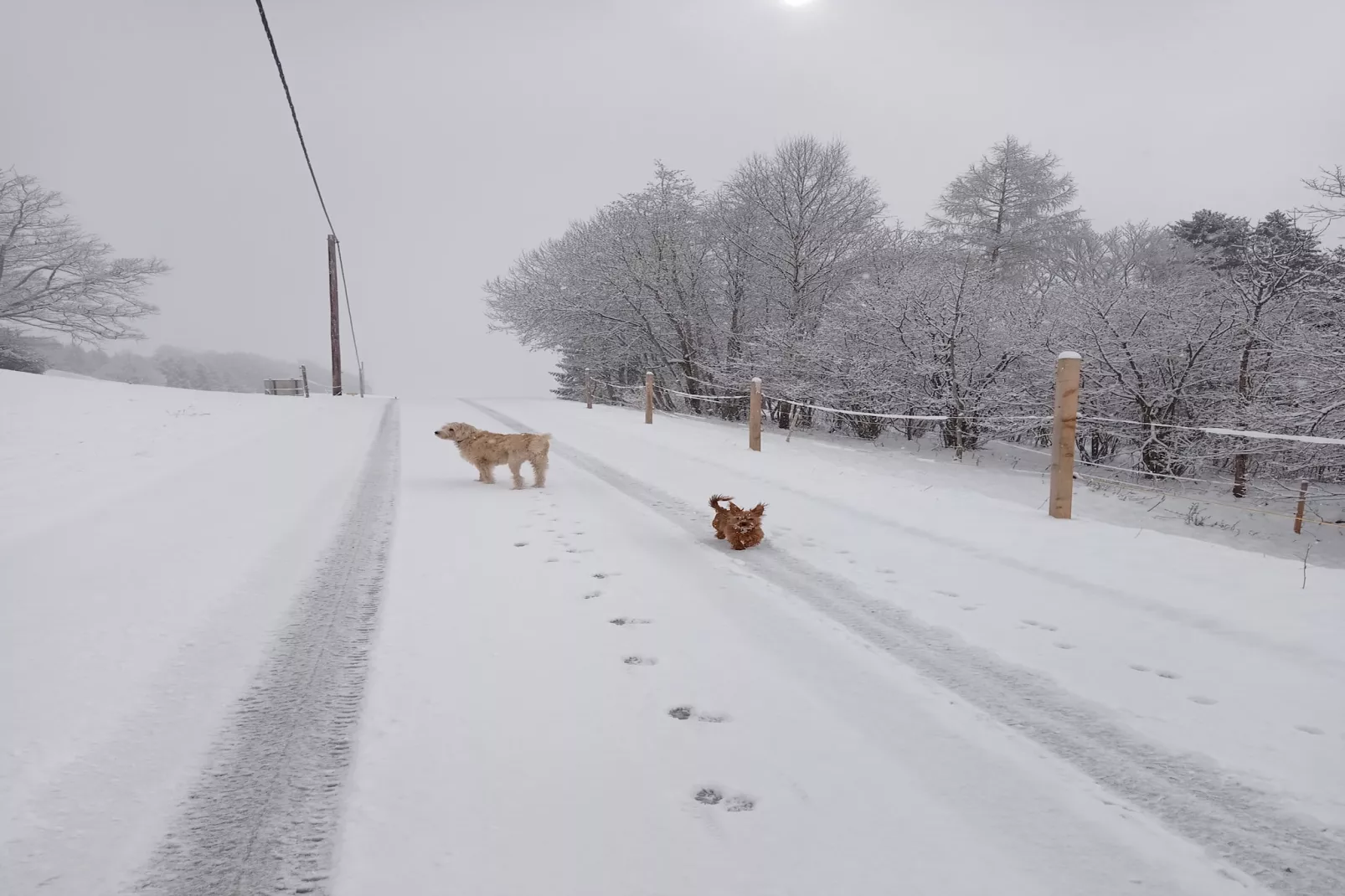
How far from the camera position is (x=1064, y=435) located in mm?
5113

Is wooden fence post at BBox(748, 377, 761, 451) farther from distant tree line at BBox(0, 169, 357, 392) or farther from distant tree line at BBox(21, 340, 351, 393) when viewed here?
distant tree line at BBox(21, 340, 351, 393)

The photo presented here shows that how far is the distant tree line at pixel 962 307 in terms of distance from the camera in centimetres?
945

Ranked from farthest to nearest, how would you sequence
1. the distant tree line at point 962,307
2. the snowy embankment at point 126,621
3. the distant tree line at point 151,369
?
the distant tree line at point 151,369 < the distant tree line at point 962,307 < the snowy embankment at point 126,621

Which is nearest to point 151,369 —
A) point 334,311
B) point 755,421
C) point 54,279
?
point 54,279

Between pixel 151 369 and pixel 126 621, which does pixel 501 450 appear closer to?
pixel 126 621

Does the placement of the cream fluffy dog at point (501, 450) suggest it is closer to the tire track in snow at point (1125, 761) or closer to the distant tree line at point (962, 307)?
the tire track in snow at point (1125, 761)

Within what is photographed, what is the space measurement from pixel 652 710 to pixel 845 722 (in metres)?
0.62

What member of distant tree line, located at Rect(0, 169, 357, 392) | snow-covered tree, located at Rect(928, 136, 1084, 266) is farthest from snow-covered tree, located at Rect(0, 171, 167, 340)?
snow-covered tree, located at Rect(928, 136, 1084, 266)

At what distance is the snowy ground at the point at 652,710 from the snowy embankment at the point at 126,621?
0.05ft

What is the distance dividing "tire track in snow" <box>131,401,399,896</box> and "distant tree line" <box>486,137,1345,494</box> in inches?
250

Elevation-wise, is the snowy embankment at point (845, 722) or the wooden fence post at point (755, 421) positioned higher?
the wooden fence post at point (755, 421)

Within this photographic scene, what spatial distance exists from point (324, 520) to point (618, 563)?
237 cm

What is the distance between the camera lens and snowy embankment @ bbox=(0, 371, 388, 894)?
1.42 m

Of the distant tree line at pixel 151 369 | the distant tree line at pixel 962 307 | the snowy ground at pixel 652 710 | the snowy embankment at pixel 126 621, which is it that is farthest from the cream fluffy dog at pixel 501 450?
the distant tree line at pixel 151 369
